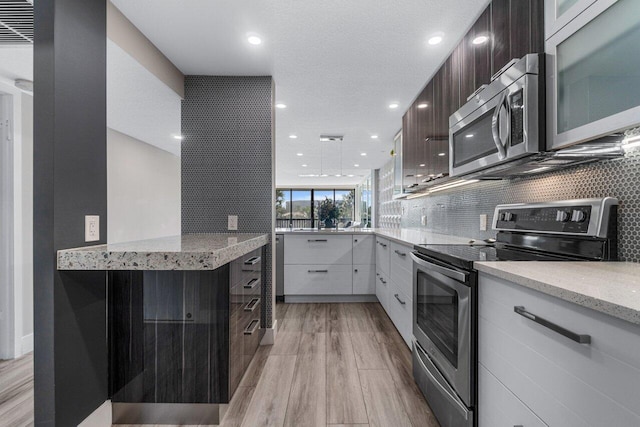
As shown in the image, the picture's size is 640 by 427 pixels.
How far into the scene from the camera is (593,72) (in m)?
1.07

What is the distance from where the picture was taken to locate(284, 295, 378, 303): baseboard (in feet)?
12.0

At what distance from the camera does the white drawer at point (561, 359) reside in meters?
0.65

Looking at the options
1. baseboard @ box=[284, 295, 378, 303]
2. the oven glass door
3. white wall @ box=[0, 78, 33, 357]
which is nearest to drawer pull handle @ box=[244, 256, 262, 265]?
the oven glass door

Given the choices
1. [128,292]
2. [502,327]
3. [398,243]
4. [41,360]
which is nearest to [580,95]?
[502,327]

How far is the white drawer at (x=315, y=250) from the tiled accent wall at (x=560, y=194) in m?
1.13

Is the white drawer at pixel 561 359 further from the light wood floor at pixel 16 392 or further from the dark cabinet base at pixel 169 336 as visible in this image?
the light wood floor at pixel 16 392

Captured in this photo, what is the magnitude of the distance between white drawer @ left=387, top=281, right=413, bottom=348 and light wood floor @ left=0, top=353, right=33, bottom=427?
2316mm

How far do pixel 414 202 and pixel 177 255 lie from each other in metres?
3.41

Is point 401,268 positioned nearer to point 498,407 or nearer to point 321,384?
point 321,384

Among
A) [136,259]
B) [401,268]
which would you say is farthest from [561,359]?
[401,268]

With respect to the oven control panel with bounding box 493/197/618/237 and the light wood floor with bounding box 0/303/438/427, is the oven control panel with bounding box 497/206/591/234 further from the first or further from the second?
the light wood floor with bounding box 0/303/438/427

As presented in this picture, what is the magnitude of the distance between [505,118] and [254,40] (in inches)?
66.7

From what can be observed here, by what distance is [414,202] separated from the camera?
4102 millimetres

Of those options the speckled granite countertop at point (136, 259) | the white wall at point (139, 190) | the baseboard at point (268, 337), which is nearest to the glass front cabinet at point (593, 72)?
the speckled granite countertop at point (136, 259)
